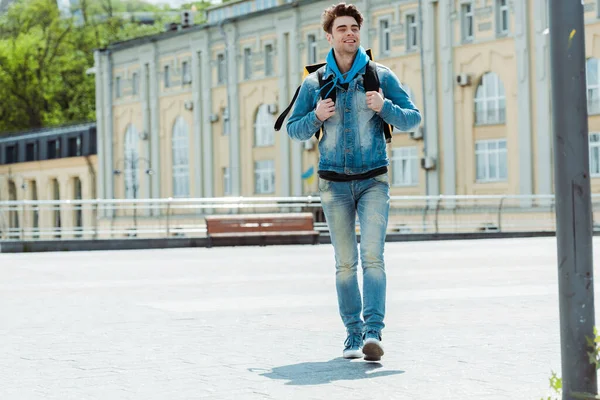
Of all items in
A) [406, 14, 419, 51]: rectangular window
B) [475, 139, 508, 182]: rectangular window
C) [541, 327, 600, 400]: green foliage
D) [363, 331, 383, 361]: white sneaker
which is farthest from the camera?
[406, 14, 419, 51]: rectangular window

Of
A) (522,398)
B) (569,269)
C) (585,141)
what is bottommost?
(522,398)

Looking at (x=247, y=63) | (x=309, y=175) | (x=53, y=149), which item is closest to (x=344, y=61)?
(x=309, y=175)

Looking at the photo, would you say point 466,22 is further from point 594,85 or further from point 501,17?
point 594,85

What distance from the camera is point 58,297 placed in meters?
12.9

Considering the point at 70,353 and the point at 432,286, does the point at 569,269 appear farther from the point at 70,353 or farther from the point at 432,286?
the point at 432,286

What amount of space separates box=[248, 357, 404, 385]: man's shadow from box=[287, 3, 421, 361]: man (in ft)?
0.91

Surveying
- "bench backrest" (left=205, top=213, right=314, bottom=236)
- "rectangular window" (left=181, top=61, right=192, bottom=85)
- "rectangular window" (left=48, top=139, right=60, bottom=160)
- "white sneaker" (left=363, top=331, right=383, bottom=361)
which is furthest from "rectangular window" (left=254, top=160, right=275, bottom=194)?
"white sneaker" (left=363, top=331, right=383, bottom=361)

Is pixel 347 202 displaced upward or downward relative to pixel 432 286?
upward

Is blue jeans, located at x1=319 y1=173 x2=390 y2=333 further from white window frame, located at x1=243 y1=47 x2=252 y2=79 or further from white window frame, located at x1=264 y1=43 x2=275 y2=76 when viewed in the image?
white window frame, located at x1=243 y1=47 x2=252 y2=79

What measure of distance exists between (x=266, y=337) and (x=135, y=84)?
63.4 m

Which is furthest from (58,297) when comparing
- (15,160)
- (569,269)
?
(15,160)

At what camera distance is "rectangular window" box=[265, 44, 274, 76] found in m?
61.0

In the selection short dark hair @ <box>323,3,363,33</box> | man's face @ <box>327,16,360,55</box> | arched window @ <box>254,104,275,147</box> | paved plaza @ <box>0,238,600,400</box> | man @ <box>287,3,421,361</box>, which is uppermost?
arched window @ <box>254,104,275,147</box>

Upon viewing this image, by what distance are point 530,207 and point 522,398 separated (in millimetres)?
37063
